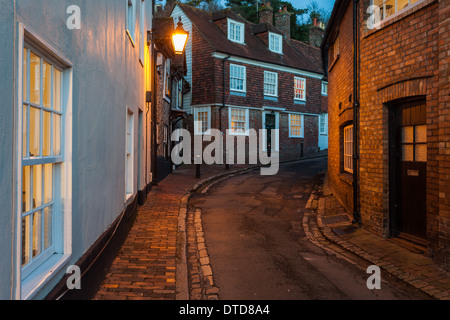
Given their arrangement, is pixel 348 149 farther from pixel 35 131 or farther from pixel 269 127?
pixel 269 127

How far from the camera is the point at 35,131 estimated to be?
2.93 m

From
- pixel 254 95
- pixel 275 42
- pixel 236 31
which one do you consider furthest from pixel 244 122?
pixel 275 42

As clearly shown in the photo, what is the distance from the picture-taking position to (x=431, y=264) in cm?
566

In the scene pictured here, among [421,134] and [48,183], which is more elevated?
[421,134]

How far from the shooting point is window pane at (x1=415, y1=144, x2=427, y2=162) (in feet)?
21.4

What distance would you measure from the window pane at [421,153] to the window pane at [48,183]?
19.1ft

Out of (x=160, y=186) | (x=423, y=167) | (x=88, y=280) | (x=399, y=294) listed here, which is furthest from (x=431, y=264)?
(x=160, y=186)

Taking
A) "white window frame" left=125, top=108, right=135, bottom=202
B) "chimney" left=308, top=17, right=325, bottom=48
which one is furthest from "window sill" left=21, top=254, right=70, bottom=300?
"chimney" left=308, top=17, right=325, bottom=48

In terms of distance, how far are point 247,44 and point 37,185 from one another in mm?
24584

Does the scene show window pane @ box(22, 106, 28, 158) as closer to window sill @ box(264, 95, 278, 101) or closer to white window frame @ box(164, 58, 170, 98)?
white window frame @ box(164, 58, 170, 98)

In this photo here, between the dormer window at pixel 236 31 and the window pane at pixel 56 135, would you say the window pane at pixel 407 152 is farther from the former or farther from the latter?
the dormer window at pixel 236 31

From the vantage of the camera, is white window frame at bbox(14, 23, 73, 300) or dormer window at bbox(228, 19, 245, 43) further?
dormer window at bbox(228, 19, 245, 43)

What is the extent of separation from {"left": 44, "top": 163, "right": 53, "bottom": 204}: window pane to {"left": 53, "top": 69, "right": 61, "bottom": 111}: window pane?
52 centimetres

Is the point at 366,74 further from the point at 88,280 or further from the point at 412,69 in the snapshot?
the point at 88,280
